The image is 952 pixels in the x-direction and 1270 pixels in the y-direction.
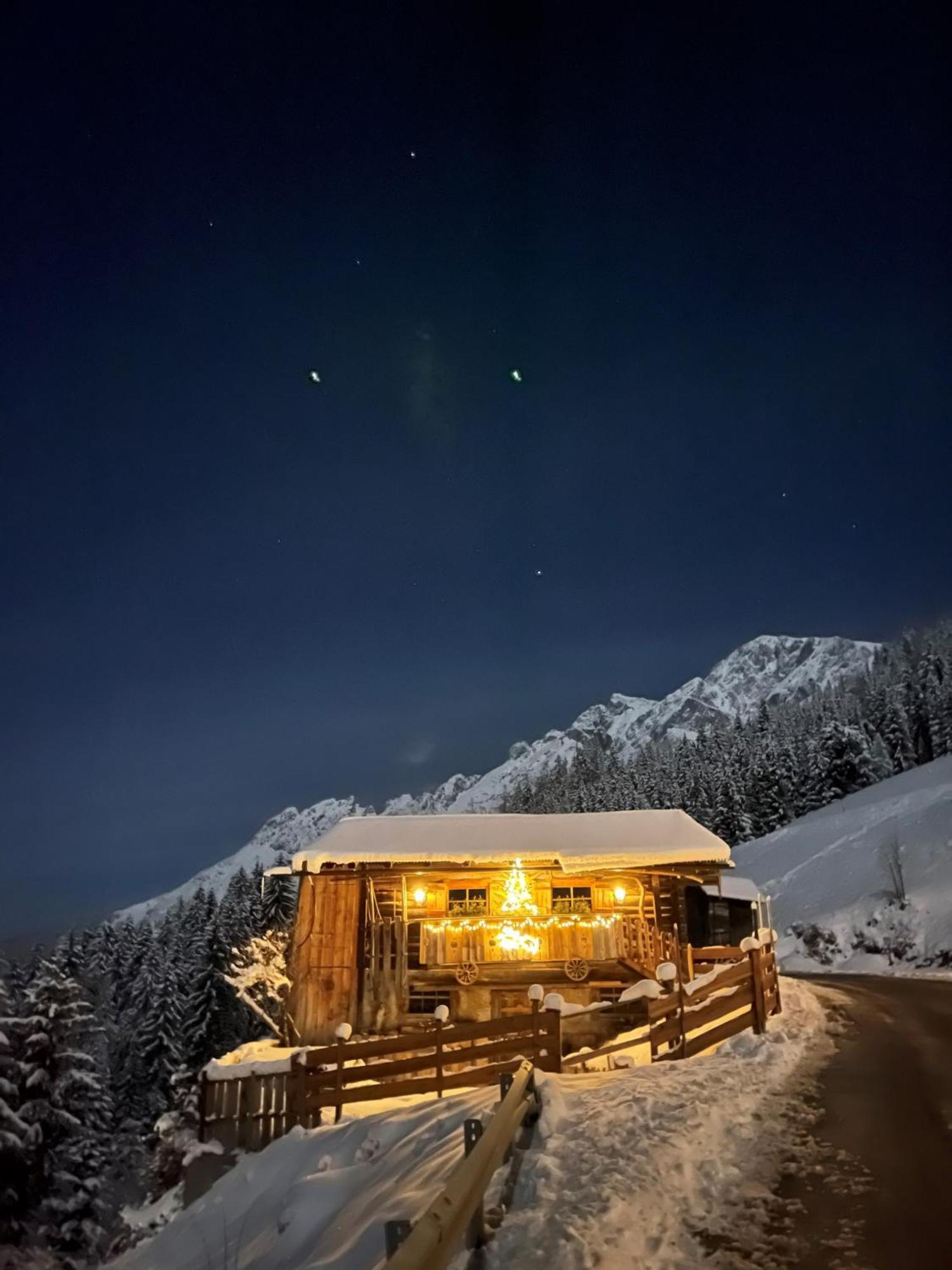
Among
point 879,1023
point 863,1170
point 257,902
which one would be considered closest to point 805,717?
point 257,902

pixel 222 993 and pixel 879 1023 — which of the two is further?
pixel 222 993

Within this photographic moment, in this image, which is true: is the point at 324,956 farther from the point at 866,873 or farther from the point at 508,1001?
the point at 866,873

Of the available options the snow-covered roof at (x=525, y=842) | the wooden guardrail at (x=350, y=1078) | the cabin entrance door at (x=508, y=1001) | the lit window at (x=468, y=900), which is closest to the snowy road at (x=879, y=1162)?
the wooden guardrail at (x=350, y=1078)

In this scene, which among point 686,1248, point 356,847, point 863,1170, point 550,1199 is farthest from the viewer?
point 356,847

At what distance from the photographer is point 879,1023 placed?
55.0ft

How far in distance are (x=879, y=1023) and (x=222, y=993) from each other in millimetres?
43166

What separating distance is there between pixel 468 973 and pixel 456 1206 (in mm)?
19594

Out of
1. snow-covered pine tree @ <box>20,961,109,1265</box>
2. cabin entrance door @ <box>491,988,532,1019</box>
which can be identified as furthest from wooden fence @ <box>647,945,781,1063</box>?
snow-covered pine tree @ <box>20,961,109,1265</box>

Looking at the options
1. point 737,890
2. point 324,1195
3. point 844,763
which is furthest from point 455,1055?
point 844,763

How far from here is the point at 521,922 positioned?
935 inches

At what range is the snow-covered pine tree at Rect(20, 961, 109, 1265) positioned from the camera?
3064 centimetres

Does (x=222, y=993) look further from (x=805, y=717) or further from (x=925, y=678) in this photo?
(x=805, y=717)

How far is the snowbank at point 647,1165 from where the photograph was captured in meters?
6.00

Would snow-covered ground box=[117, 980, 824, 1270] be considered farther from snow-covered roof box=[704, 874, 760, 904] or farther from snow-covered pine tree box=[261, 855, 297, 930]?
snow-covered pine tree box=[261, 855, 297, 930]
